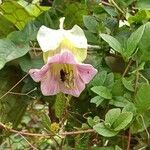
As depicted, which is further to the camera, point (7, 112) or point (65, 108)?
point (7, 112)

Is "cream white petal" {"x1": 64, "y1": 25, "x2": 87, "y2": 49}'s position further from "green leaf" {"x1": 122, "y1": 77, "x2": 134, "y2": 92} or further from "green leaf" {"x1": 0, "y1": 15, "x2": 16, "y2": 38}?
"green leaf" {"x1": 0, "y1": 15, "x2": 16, "y2": 38}

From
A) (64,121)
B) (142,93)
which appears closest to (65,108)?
(64,121)

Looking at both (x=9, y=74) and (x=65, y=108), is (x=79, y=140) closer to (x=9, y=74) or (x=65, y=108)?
(x=65, y=108)

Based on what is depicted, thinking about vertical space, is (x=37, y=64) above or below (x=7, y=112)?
above

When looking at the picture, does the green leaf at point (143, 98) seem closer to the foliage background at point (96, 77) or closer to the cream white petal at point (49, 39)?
the foliage background at point (96, 77)

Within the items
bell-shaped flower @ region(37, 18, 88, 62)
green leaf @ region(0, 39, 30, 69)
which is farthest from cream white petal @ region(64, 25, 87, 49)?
green leaf @ region(0, 39, 30, 69)

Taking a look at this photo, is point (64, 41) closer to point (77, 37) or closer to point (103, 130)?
point (77, 37)
